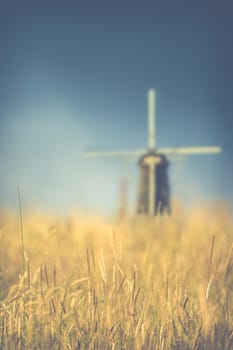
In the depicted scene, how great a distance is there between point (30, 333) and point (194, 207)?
5271mm

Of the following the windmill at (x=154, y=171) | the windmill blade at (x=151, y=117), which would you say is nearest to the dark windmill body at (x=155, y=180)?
the windmill at (x=154, y=171)

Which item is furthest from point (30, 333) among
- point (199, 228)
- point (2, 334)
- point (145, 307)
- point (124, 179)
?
point (124, 179)

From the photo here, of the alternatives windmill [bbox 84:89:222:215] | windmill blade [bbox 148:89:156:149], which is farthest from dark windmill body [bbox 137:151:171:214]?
windmill blade [bbox 148:89:156:149]

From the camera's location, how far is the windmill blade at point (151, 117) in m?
13.3

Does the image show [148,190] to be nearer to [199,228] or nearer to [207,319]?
[199,228]

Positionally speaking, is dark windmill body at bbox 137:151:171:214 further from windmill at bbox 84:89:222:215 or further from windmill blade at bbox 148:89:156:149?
windmill blade at bbox 148:89:156:149

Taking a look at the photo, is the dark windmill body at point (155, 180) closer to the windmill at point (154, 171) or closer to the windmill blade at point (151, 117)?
the windmill at point (154, 171)

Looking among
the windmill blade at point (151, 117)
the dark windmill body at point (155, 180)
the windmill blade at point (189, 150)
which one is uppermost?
the windmill blade at point (151, 117)

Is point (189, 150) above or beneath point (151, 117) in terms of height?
beneath

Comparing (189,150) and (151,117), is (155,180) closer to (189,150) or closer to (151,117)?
(189,150)

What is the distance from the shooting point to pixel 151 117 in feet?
45.4

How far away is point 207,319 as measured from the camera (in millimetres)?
1946

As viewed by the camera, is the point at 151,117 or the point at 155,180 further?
the point at 151,117

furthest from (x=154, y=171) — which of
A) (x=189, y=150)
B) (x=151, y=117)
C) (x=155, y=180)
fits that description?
(x=151, y=117)
